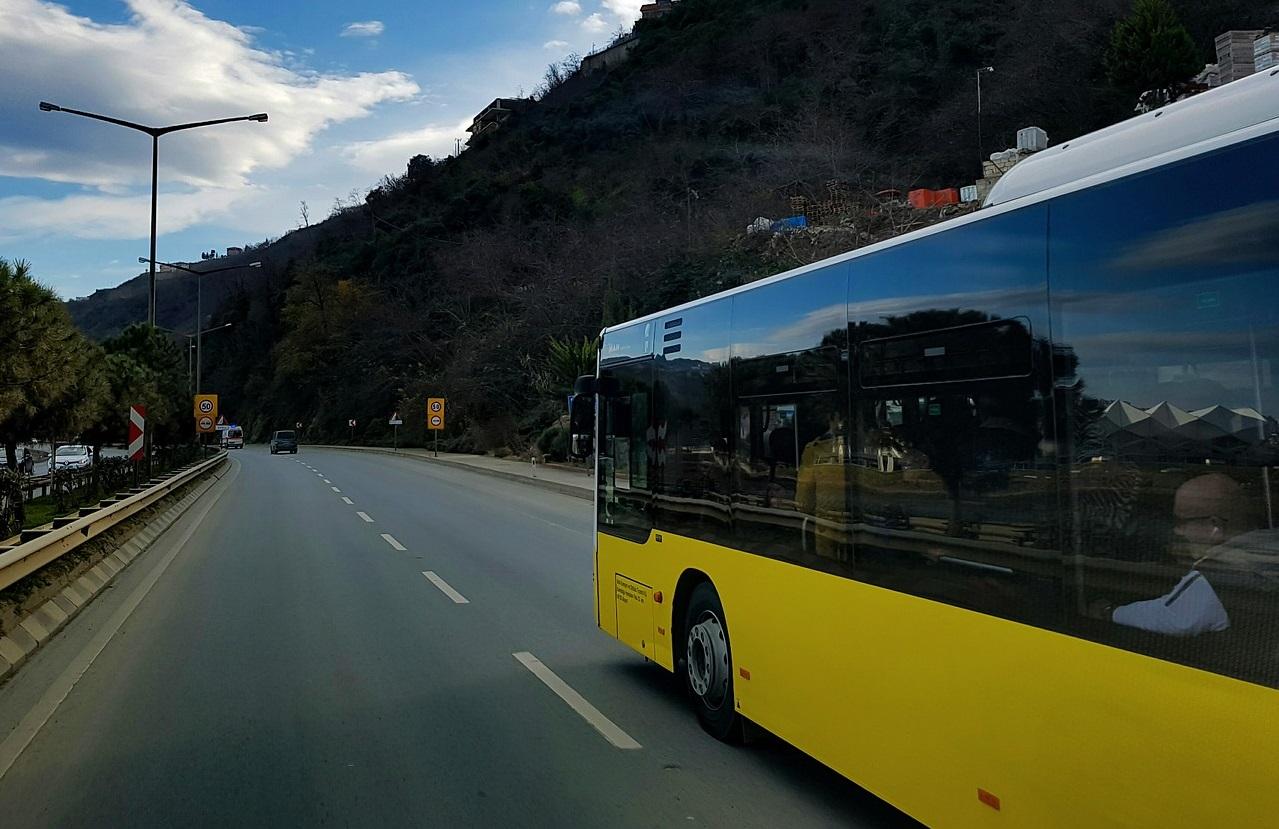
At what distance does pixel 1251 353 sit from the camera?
2502 mm

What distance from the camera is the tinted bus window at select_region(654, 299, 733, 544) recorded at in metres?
5.62

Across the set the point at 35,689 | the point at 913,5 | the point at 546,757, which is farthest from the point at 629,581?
the point at 913,5

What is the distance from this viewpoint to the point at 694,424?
6012mm

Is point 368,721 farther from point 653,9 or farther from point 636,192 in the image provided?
point 653,9

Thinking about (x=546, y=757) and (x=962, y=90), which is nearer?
(x=546, y=757)

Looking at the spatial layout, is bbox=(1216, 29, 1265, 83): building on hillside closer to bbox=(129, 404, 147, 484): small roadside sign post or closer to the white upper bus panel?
bbox=(129, 404, 147, 484): small roadside sign post

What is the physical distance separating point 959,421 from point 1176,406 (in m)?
0.90

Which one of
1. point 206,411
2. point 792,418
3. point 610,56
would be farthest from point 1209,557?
point 610,56

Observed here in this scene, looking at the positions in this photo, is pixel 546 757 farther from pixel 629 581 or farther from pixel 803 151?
pixel 803 151

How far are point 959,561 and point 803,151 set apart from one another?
44151mm

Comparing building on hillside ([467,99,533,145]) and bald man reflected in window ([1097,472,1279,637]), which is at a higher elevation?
building on hillside ([467,99,533,145])

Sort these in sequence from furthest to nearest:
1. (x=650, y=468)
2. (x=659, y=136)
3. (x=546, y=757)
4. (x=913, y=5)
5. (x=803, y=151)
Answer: (x=659, y=136) → (x=913, y=5) → (x=803, y=151) → (x=650, y=468) → (x=546, y=757)

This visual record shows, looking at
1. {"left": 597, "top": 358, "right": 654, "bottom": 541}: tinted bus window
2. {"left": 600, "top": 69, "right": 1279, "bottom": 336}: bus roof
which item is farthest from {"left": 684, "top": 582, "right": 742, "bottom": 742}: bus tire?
{"left": 600, "top": 69, "right": 1279, "bottom": 336}: bus roof

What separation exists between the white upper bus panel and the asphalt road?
2987 millimetres
